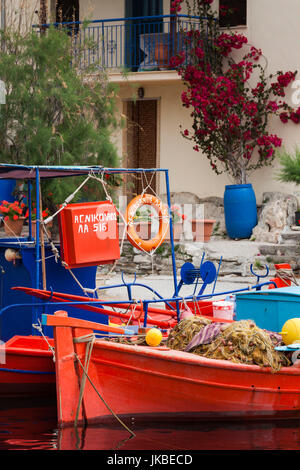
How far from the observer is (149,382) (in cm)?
755

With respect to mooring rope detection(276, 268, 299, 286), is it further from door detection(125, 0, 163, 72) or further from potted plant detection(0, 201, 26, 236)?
door detection(125, 0, 163, 72)

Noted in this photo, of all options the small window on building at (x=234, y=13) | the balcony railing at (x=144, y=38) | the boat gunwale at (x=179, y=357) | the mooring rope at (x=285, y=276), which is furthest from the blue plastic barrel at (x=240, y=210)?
the boat gunwale at (x=179, y=357)

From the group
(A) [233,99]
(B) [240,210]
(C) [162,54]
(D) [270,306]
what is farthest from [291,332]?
(C) [162,54]

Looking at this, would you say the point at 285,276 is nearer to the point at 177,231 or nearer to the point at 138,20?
the point at 177,231

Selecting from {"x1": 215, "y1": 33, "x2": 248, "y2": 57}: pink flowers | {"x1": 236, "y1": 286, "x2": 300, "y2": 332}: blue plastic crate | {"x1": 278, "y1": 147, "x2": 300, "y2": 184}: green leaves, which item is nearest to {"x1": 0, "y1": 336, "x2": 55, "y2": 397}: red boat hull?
{"x1": 236, "y1": 286, "x2": 300, "y2": 332}: blue plastic crate

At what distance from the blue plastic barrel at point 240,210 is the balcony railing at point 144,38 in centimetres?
324

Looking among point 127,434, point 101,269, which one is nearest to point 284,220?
point 101,269

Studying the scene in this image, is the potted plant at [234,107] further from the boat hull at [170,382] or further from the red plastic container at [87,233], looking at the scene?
the boat hull at [170,382]

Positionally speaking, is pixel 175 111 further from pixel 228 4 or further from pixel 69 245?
pixel 69 245

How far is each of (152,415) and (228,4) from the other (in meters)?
13.5

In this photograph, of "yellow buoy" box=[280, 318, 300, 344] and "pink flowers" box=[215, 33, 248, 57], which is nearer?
"yellow buoy" box=[280, 318, 300, 344]

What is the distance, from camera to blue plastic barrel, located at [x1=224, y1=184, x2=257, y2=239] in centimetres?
1756

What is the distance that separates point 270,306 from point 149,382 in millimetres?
1856

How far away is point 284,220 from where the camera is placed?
56.2 feet
